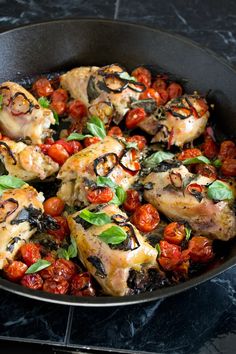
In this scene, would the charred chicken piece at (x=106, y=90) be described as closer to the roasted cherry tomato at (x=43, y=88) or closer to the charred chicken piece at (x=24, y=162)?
the roasted cherry tomato at (x=43, y=88)

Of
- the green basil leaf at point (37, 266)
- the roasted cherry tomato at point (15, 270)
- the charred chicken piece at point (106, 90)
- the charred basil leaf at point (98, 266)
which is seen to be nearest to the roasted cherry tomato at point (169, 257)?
the charred basil leaf at point (98, 266)

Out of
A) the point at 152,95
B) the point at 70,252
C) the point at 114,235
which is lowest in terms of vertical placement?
the point at 70,252

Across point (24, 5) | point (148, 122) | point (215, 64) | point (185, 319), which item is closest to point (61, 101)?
point (148, 122)

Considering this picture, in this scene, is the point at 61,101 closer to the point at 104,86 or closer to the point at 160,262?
the point at 104,86

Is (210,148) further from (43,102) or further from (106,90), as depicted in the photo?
(43,102)

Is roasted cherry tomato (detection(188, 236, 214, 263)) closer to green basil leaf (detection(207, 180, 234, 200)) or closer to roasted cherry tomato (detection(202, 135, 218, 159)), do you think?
green basil leaf (detection(207, 180, 234, 200))

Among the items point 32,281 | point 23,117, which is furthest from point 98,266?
point 23,117
